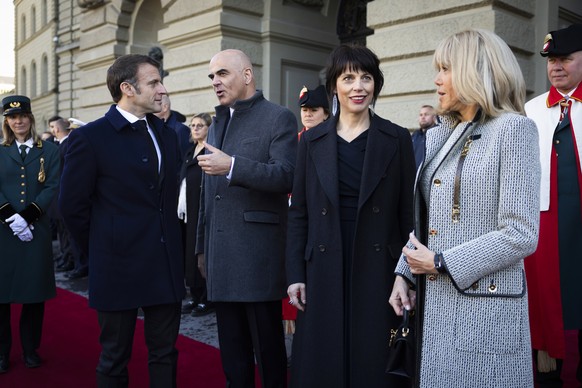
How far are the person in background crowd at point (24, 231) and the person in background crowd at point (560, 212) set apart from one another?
3.39m

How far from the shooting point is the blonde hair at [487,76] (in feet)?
6.27

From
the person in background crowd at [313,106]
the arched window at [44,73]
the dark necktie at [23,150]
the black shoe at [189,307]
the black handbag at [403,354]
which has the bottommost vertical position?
the black shoe at [189,307]

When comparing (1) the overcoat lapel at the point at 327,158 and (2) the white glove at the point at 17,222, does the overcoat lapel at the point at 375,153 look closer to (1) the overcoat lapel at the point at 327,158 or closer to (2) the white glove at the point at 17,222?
(1) the overcoat lapel at the point at 327,158

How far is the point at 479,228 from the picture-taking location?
1899mm

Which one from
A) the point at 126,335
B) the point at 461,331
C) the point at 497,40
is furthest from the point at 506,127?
the point at 126,335

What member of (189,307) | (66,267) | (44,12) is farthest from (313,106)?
(44,12)

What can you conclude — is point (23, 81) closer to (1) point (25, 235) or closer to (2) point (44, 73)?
(2) point (44, 73)

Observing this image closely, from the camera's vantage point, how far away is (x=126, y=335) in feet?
9.53

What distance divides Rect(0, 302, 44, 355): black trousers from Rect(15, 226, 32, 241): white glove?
51 cm

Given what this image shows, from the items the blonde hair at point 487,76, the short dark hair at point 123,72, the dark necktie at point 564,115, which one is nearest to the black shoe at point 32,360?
the short dark hair at point 123,72

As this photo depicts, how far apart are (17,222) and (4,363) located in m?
1.04

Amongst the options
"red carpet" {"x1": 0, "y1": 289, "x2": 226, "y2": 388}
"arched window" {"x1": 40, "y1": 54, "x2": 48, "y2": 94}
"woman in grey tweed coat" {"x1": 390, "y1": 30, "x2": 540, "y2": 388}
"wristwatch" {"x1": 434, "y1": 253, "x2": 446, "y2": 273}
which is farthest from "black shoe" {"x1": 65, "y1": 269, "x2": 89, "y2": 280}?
"arched window" {"x1": 40, "y1": 54, "x2": 48, "y2": 94}

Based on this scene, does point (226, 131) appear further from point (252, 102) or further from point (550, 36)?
point (550, 36)

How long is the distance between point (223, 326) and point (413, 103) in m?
4.17
